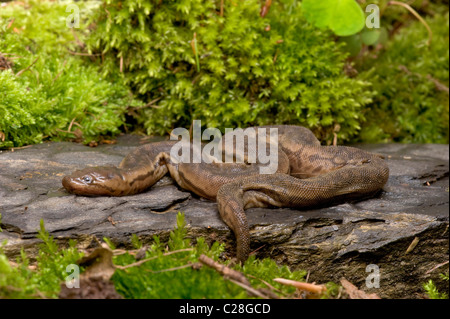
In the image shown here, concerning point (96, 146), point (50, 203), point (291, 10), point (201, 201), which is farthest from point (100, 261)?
point (291, 10)

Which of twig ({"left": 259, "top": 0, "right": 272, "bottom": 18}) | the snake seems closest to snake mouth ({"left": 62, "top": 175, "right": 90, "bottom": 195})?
the snake

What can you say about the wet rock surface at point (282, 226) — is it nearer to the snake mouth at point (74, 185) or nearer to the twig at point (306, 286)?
the snake mouth at point (74, 185)

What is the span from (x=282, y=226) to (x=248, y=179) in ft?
1.85

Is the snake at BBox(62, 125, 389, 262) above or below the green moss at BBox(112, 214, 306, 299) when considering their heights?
above

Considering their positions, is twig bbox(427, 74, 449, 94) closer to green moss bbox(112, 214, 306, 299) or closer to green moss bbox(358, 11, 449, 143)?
green moss bbox(358, 11, 449, 143)

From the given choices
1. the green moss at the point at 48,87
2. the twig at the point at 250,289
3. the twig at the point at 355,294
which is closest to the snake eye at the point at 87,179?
the green moss at the point at 48,87

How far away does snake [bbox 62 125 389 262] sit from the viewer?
4230 mm

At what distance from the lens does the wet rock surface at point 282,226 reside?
12.6 feet

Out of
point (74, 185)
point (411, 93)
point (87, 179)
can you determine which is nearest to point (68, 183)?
point (74, 185)

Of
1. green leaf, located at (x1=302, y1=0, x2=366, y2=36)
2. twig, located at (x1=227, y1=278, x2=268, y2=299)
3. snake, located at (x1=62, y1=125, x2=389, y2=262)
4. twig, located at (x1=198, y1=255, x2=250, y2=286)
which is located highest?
green leaf, located at (x1=302, y1=0, x2=366, y2=36)

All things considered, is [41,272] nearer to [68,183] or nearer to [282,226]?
[68,183]

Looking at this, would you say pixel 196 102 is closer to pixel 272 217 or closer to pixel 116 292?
pixel 272 217

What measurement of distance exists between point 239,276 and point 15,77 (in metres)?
3.88

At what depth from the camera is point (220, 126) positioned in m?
6.26
